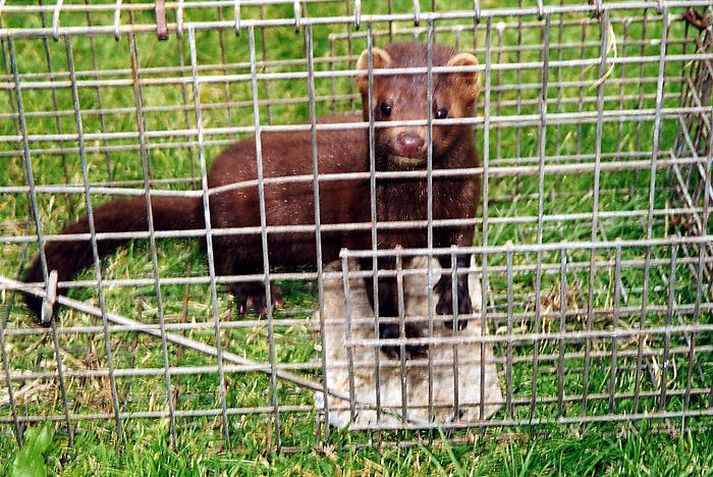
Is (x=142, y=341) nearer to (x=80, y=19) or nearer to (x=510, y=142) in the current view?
(x=510, y=142)

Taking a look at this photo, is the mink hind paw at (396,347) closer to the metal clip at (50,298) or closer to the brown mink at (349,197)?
the brown mink at (349,197)

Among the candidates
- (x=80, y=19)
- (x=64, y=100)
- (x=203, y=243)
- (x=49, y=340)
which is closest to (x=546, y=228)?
(x=203, y=243)

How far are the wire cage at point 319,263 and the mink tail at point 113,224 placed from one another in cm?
13

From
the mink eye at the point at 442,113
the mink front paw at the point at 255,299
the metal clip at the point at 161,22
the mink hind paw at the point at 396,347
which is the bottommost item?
the mink hind paw at the point at 396,347

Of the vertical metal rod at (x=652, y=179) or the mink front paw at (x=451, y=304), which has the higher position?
the vertical metal rod at (x=652, y=179)

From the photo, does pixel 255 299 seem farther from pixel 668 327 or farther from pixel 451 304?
pixel 668 327

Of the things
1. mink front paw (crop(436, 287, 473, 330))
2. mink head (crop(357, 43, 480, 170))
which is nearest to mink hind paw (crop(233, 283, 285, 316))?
mink front paw (crop(436, 287, 473, 330))

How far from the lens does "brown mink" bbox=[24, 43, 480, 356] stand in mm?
3758

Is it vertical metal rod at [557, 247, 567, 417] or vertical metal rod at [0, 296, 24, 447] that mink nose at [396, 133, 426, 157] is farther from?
vertical metal rod at [0, 296, 24, 447]

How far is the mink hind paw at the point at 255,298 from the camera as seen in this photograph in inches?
175

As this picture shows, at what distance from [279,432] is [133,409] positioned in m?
0.55

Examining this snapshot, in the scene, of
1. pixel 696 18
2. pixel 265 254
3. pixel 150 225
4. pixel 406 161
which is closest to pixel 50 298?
pixel 150 225

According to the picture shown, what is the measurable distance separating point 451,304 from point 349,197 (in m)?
0.62

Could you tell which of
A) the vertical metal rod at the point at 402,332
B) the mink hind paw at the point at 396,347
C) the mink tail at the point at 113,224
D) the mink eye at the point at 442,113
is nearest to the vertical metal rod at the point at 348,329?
the vertical metal rod at the point at 402,332
